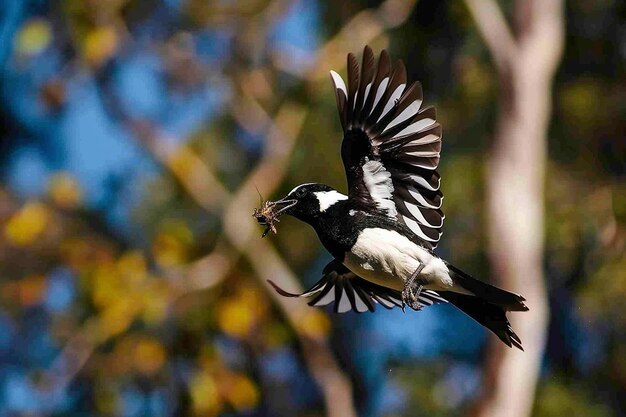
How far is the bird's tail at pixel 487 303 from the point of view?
69.9 inches

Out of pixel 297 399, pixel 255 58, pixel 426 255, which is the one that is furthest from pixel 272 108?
pixel 426 255

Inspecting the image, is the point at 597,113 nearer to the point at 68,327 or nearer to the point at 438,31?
the point at 438,31

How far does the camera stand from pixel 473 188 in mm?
6324

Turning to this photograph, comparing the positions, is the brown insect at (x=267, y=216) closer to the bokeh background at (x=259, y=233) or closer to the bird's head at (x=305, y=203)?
the bird's head at (x=305, y=203)

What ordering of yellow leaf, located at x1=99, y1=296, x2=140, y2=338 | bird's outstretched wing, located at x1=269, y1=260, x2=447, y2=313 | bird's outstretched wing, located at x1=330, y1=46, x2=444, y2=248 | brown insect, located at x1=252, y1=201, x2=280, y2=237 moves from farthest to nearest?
yellow leaf, located at x1=99, y1=296, x2=140, y2=338, bird's outstretched wing, located at x1=269, y1=260, x2=447, y2=313, bird's outstretched wing, located at x1=330, y1=46, x2=444, y2=248, brown insect, located at x1=252, y1=201, x2=280, y2=237

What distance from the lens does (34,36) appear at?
6309 millimetres

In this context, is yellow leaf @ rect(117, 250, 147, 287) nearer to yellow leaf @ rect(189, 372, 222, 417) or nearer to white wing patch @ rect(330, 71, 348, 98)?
yellow leaf @ rect(189, 372, 222, 417)

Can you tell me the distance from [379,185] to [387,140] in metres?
0.07

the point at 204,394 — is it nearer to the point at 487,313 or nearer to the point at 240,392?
the point at 240,392

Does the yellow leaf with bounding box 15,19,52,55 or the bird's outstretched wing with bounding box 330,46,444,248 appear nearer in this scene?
the bird's outstretched wing with bounding box 330,46,444,248

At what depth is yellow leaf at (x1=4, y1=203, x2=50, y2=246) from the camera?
5836 millimetres

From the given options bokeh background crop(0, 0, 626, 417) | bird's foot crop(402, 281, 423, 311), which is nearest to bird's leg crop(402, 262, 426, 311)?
bird's foot crop(402, 281, 423, 311)

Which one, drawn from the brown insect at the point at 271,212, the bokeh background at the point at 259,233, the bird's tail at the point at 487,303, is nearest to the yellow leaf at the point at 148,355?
the bokeh background at the point at 259,233

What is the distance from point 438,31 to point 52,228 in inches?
90.6
